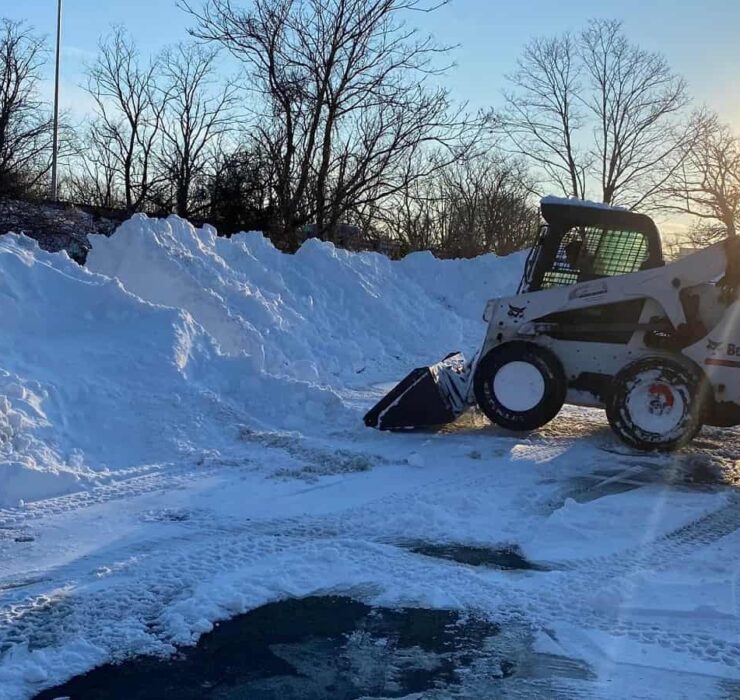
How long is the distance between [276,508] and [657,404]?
3.80m

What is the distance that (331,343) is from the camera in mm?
13414

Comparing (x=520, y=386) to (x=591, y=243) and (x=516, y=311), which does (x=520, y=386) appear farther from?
(x=591, y=243)

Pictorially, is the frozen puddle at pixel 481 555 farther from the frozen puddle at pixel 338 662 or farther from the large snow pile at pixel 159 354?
the large snow pile at pixel 159 354

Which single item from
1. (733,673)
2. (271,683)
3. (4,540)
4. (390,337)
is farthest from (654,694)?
(390,337)

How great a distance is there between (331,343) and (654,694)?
1027cm

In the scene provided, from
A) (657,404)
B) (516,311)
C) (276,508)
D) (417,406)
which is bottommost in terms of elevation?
(276,508)

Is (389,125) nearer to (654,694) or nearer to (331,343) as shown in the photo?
(331,343)

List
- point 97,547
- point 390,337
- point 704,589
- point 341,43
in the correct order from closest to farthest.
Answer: point 704,589
point 97,547
point 390,337
point 341,43

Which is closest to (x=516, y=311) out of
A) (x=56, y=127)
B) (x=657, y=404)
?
(x=657, y=404)

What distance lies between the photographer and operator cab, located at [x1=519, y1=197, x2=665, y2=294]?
27.7 feet

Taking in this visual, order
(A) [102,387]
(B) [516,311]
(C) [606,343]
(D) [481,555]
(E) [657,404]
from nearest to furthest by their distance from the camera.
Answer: (D) [481,555]
(A) [102,387]
(E) [657,404]
(C) [606,343]
(B) [516,311]

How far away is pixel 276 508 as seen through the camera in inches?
229

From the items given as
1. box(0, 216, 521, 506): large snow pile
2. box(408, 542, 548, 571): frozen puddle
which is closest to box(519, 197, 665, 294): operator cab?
box(0, 216, 521, 506): large snow pile

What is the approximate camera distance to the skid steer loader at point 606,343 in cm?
764
